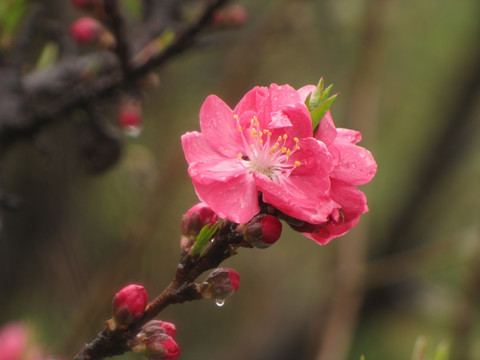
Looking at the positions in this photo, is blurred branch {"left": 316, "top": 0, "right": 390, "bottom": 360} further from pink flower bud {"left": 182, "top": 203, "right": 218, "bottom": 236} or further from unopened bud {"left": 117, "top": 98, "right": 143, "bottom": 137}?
pink flower bud {"left": 182, "top": 203, "right": 218, "bottom": 236}

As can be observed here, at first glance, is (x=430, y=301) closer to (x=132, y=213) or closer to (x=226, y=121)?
(x=132, y=213)

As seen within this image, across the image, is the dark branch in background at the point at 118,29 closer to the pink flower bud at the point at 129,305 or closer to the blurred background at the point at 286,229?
the blurred background at the point at 286,229

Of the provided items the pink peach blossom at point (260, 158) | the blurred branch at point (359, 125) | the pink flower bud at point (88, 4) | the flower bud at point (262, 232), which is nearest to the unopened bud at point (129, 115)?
the pink flower bud at point (88, 4)

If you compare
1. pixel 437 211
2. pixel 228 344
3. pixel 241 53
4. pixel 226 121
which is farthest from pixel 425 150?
pixel 226 121

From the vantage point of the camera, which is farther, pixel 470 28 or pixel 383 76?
pixel 383 76

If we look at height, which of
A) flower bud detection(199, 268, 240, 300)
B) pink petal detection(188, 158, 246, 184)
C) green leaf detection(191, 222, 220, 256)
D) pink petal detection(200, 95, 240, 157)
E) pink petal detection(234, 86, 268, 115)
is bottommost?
flower bud detection(199, 268, 240, 300)

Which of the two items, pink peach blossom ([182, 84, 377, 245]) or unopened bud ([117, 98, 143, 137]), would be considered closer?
pink peach blossom ([182, 84, 377, 245])

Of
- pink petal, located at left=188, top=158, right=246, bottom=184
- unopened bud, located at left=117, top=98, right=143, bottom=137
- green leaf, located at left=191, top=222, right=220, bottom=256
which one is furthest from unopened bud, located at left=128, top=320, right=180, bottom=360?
unopened bud, located at left=117, top=98, right=143, bottom=137
